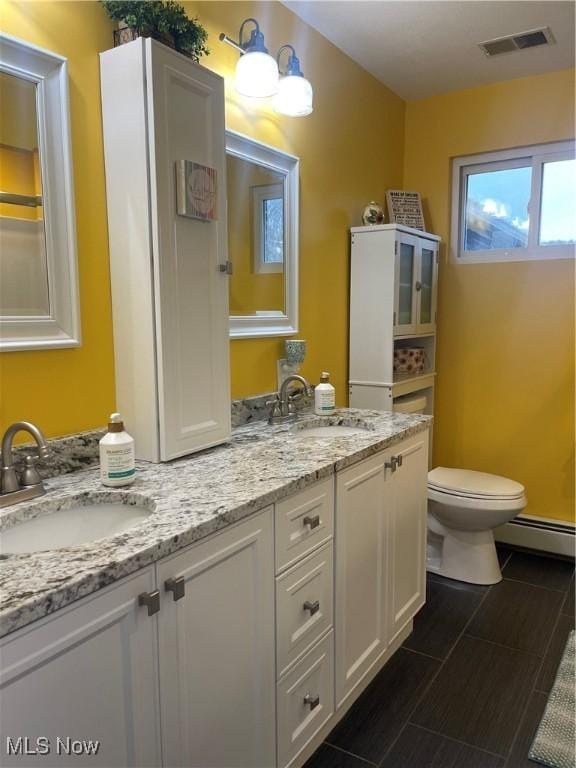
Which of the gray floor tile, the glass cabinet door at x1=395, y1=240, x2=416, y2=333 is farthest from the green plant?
the gray floor tile

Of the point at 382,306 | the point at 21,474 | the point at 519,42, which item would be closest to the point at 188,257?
Result: the point at 21,474

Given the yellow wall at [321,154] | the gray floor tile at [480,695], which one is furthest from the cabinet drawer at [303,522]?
the gray floor tile at [480,695]

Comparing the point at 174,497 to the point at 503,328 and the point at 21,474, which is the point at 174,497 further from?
the point at 503,328

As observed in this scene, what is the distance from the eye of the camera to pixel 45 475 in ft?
4.41

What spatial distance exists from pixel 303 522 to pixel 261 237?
1.15 m

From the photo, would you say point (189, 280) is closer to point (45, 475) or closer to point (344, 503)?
point (45, 475)

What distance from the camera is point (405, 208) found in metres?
3.03

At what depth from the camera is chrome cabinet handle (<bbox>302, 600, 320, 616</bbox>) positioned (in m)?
1.46

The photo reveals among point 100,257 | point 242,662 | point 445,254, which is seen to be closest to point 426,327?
point 445,254

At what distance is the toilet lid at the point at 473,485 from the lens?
2.50 metres

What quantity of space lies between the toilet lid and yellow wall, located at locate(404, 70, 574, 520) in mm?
412

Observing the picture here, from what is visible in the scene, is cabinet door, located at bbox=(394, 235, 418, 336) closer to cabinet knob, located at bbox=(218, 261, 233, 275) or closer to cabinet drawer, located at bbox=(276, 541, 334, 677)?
cabinet knob, located at bbox=(218, 261, 233, 275)

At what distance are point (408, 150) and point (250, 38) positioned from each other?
1545 mm

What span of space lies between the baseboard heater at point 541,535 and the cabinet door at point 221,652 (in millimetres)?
1992
